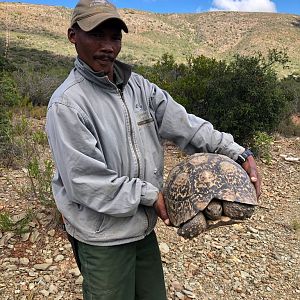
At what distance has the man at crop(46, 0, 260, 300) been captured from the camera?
1559mm

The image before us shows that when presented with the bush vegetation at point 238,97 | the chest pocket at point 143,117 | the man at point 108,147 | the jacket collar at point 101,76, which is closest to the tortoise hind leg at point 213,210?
the man at point 108,147

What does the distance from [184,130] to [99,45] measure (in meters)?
0.61

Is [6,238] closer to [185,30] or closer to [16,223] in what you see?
[16,223]

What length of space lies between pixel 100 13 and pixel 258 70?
5.75 m

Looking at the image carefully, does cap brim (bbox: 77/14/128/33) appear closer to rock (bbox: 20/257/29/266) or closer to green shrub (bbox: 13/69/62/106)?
rock (bbox: 20/257/29/266)

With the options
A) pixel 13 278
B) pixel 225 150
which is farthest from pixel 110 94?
pixel 13 278

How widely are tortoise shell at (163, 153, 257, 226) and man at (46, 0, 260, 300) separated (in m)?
0.07

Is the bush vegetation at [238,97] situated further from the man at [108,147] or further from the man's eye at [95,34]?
the man's eye at [95,34]

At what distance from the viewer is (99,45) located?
1.65 m

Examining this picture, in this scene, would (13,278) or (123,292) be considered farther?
(13,278)

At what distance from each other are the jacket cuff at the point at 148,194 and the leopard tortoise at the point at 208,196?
0.44ft

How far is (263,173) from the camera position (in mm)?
5957

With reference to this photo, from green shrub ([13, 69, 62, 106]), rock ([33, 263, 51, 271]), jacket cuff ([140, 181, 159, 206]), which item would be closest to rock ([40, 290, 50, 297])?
rock ([33, 263, 51, 271])

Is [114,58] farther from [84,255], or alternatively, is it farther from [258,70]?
[258,70]
